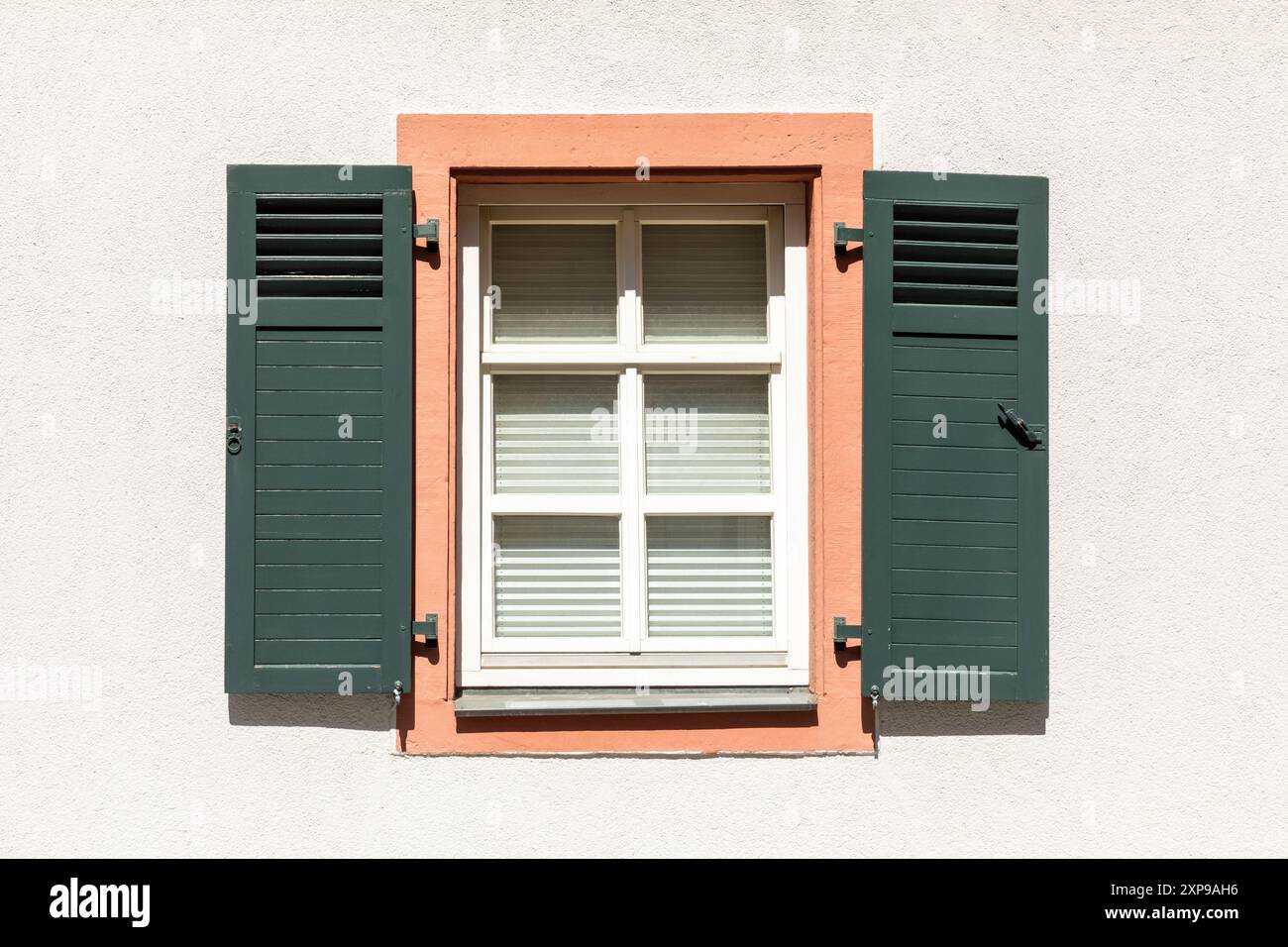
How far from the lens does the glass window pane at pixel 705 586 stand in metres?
3.41

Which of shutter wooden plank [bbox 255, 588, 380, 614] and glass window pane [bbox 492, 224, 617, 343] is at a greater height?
glass window pane [bbox 492, 224, 617, 343]

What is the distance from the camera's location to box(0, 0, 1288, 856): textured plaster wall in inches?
127

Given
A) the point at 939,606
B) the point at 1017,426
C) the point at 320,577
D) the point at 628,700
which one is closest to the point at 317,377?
the point at 320,577

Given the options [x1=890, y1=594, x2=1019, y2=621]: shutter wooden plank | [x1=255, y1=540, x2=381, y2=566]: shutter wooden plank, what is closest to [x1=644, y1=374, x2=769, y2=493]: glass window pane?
[x1=890, y1=594, x2=1019, y2=621]: shutter wooden plank

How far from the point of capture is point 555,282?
135 inches

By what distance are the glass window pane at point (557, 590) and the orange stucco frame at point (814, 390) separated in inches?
7.6

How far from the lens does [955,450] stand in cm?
322

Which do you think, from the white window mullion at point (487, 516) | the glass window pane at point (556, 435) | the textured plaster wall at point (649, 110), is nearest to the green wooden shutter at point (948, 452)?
the textured plaster wall at point (649, 110)

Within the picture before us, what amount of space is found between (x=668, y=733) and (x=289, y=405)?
142cm

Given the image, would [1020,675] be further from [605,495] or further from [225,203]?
[225,203]

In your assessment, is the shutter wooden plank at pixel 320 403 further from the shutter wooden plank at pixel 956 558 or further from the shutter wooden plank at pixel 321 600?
the shutter wooden plank at pixel 956 558

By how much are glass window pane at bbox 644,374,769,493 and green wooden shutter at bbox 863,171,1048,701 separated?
0.36 metres

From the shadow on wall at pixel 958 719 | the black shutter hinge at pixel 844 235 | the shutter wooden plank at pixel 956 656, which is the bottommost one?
the shadow on wall at pixel 958 719

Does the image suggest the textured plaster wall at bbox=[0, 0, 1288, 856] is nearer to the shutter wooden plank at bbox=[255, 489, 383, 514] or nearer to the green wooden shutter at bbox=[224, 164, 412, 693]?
the green wooden shutter at bbox=[224, 164, 412, 693]
